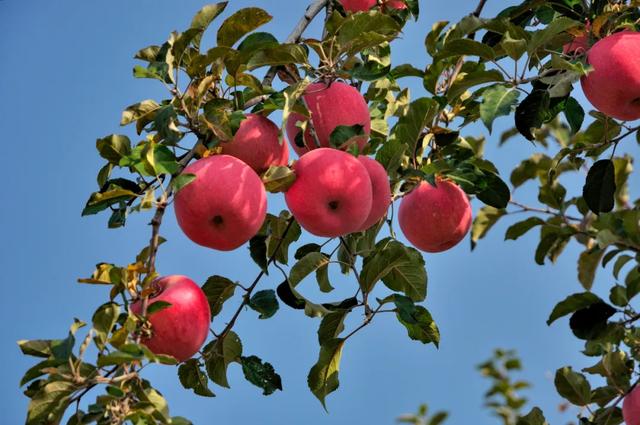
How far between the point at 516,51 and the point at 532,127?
0.76 ft

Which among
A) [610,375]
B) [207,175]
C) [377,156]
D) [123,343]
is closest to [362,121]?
[377,156]

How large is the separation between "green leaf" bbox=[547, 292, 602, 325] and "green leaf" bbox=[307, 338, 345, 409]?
1062 mm

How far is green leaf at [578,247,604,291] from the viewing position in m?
4.31

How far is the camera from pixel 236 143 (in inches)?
92.7

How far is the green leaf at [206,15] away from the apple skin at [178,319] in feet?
2.24

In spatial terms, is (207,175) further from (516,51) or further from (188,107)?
(516,51)

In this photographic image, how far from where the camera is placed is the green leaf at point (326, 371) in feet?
8.59

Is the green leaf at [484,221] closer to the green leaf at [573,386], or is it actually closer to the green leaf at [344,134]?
the green leaf at [573,386]

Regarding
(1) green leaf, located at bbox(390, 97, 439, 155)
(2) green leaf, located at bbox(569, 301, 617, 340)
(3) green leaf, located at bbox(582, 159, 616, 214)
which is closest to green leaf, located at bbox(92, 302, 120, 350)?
(1) green leaf, located at bbox(390, 97, 439, 155)

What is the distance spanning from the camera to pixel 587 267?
434 centimetres

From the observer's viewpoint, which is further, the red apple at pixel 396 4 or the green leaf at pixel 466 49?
the red apple at pixel 396 4

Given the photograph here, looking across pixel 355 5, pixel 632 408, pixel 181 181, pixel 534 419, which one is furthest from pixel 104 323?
pixel 632 408

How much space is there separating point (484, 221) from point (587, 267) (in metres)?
0.59

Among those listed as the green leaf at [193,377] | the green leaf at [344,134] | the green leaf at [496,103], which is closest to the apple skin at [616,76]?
the green leaf at [496,103]
